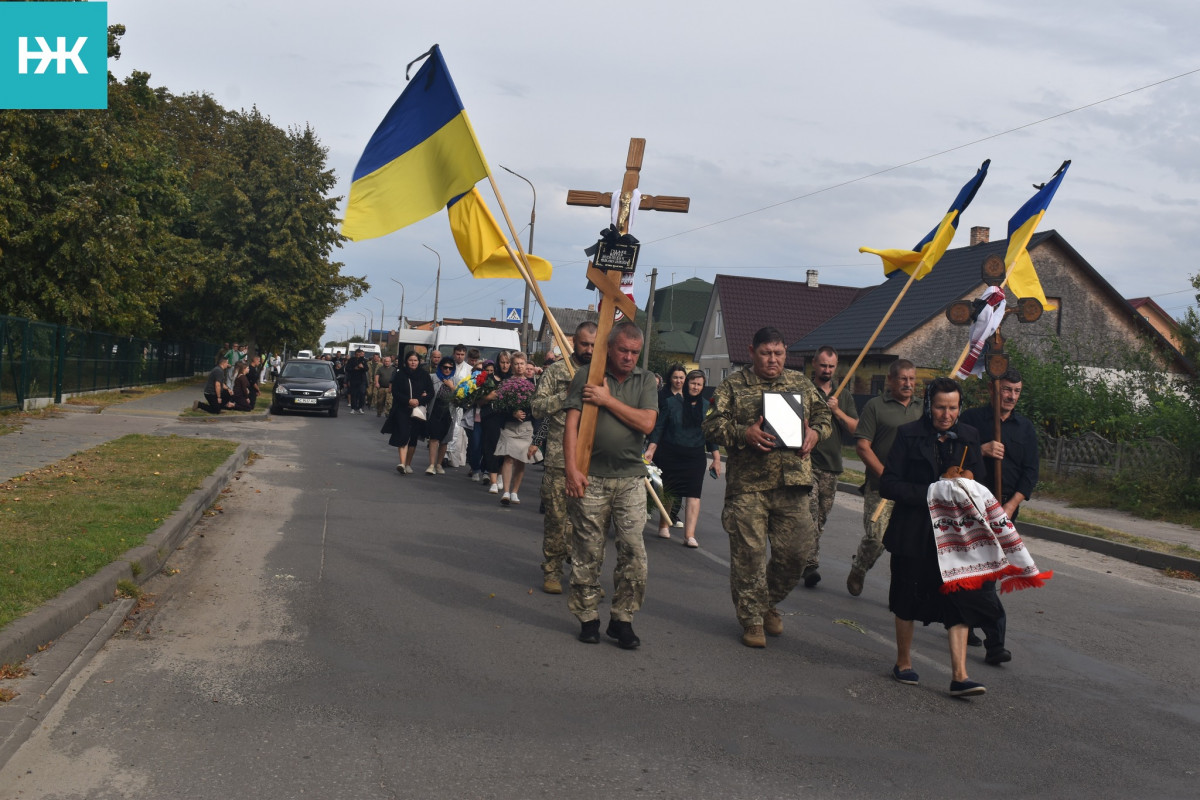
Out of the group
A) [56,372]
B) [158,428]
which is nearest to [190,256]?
[56,372]

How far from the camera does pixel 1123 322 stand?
128 ft

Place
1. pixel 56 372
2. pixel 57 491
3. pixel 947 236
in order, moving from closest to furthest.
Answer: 1. pixel 57 491
2. pixel 947 236
3. pixel 56 372

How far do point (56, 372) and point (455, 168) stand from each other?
18700mm

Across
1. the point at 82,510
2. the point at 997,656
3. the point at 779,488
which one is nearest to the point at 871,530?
the point at 997,656

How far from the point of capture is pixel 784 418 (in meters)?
6.51

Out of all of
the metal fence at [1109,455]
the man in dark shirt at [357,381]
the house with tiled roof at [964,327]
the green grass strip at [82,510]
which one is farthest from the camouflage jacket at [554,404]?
the house with tiled roof at [964,327]

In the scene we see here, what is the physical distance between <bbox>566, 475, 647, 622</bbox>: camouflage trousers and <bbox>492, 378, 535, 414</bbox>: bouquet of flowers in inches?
232

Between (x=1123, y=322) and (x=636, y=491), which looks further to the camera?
(x=1123, y=322)

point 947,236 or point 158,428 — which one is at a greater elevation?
point 947,236

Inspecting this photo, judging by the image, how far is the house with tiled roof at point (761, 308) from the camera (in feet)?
160

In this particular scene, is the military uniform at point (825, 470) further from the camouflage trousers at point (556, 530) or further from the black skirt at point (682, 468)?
the camouflage trousers at point (556, 530)

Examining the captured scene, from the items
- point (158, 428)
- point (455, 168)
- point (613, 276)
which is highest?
point (455, 168)

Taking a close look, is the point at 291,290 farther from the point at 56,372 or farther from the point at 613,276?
the point at 613,276

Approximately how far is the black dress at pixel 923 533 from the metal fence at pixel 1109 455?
1260cm
